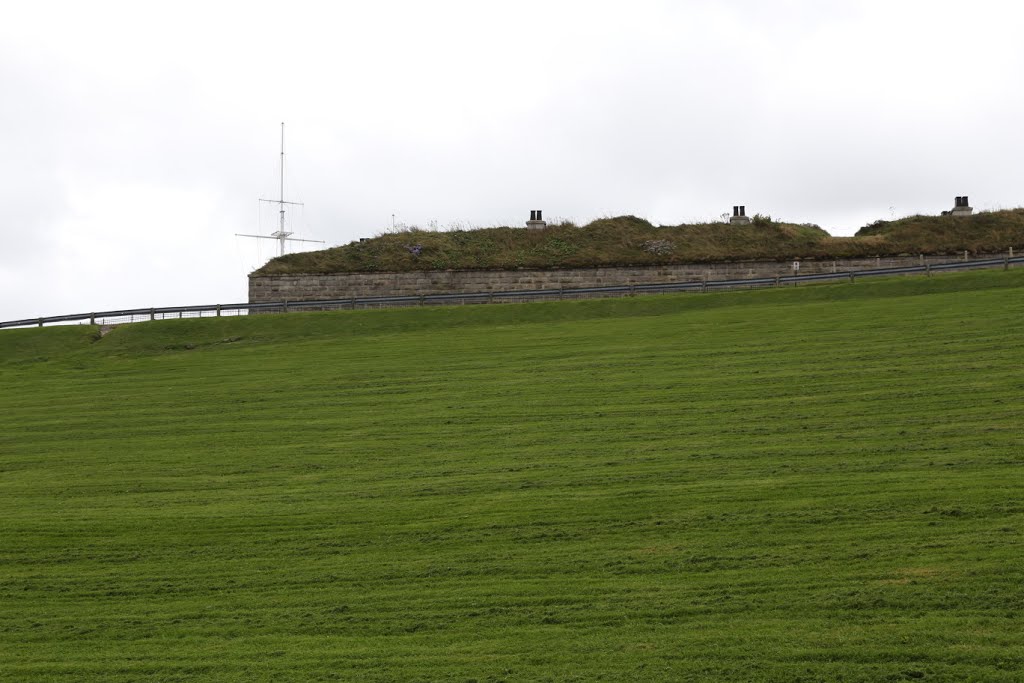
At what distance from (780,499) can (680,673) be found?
577 cm

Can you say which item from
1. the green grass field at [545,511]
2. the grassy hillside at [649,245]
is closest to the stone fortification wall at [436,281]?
the grassy hillside at [649,245]

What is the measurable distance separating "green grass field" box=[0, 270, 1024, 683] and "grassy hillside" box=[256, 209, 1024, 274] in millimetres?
14895

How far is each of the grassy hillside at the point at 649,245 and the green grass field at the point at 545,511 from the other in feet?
48.9

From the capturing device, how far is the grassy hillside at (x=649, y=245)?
48.9 meters

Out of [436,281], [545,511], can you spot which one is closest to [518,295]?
[436,281]

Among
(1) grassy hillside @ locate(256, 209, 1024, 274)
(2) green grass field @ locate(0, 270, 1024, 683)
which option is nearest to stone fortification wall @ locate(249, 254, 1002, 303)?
(1) grassy hillside @ locate(256, 209, 1024, 274)

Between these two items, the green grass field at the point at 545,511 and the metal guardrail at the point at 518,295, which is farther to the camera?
the metal guardrail at the point at 518,295

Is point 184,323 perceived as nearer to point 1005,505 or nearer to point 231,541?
point 231,541

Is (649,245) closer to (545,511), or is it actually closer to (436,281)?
(436,281)

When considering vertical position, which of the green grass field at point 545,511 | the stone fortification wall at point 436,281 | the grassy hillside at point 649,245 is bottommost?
the green grass field at point 545,511

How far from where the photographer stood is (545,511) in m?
18.9

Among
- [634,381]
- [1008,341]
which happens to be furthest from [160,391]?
[1008,341]

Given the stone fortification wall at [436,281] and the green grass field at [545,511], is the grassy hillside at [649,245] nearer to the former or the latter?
the stone fortification wall at [436,281]

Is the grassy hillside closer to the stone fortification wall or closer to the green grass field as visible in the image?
the stone fortification wall
